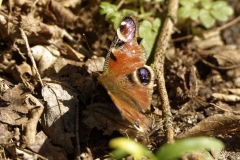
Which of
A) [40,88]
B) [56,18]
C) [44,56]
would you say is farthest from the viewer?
[56,18]

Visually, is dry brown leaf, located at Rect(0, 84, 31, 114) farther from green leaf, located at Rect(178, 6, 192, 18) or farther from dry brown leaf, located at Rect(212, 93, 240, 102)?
green leaf, located at Rect(178, 6, 192, 18)

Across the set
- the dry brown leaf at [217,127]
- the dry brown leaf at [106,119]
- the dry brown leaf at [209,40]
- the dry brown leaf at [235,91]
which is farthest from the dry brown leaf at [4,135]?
the dry brown leaf at [209,40]

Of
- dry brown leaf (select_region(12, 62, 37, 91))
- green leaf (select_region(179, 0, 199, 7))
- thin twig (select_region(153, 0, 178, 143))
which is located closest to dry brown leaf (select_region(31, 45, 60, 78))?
dry brown leaf (select_region(12, 62, 37, 91))

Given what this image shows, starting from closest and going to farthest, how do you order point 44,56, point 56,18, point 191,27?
point 44,56 < point 56,18 < point 191,27

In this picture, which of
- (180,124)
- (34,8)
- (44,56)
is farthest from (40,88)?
(180,124)

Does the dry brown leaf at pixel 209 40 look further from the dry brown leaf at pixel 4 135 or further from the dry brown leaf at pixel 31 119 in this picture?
the dry brown leaf at pixel 4 135

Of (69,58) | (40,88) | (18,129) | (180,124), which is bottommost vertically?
(180,124)

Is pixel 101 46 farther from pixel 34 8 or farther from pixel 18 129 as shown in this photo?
pixel 18 129
